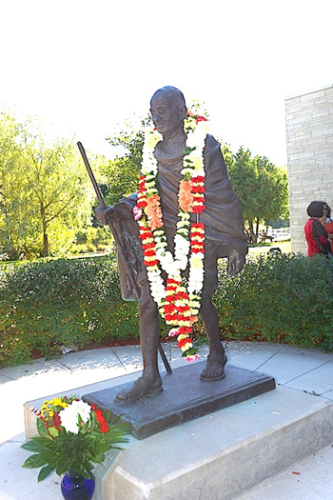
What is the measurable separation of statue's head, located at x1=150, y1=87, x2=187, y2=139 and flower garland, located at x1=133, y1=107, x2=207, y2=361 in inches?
3.2

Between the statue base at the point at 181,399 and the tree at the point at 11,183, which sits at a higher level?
the tree at the point at 11,183

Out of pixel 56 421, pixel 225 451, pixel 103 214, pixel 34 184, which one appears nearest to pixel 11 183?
pixel 34 184

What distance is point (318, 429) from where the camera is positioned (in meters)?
3.34

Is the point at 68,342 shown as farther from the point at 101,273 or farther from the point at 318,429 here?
the point at 318,429

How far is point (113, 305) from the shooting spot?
20.1 ft

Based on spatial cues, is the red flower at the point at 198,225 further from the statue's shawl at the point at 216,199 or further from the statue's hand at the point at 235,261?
the statue's hand at the point at 235,261

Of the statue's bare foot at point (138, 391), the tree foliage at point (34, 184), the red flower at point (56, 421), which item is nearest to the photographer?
the red flower at point (56, 421)

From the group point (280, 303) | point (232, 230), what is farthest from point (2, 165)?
point (232, 230)

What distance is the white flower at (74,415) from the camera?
2.67m

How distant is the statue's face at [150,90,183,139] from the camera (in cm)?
338

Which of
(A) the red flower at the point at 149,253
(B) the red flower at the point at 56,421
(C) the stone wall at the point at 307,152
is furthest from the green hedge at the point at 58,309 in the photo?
(C) the stone wall at the point at 307,152

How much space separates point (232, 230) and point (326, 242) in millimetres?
3571

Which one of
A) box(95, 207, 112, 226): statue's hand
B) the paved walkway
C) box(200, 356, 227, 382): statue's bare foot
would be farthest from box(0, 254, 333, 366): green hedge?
box(95, 207, 112, 226): statue's hand

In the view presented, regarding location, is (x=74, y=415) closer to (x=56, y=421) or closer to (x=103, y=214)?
(x=56, y=421)
